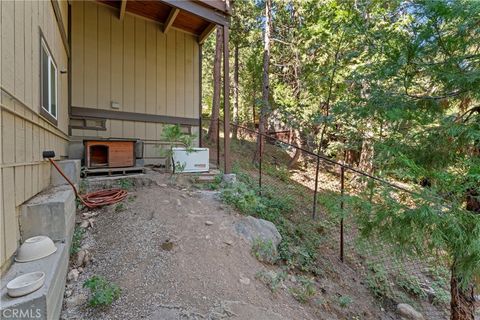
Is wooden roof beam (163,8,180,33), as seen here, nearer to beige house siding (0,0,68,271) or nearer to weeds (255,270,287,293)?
beige house siding (0,0,68,271)

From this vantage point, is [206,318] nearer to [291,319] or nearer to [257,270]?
[291,319]

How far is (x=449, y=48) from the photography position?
233 centimetres

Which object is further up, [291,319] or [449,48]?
[449,48]

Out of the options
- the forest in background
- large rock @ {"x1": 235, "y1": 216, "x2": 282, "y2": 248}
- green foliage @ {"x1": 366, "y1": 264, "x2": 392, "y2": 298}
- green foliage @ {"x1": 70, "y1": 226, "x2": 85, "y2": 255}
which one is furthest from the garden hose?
green foliage @ {"x1": 366, "y1": 264, "x2": 392, "y2": 298}

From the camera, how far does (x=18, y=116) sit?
158 cm

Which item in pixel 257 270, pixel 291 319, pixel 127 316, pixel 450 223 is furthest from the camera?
pixel 257 270

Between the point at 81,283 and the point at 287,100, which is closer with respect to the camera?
the point at 81,283

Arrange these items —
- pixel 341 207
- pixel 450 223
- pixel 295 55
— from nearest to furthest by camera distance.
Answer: pixel 450 223, pixel 341 207, pixel 295 55

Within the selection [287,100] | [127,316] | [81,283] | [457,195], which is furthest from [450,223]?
[287,100]

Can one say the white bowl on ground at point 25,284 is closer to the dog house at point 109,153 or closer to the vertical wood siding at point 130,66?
the dog house at point 109,153

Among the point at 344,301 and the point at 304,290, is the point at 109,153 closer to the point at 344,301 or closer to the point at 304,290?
the point at 304,290

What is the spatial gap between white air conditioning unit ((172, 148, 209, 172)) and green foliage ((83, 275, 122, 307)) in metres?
2.45

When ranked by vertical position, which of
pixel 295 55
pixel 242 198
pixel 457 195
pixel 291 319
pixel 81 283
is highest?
pixel 295 55

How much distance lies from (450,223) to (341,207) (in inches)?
42.4
